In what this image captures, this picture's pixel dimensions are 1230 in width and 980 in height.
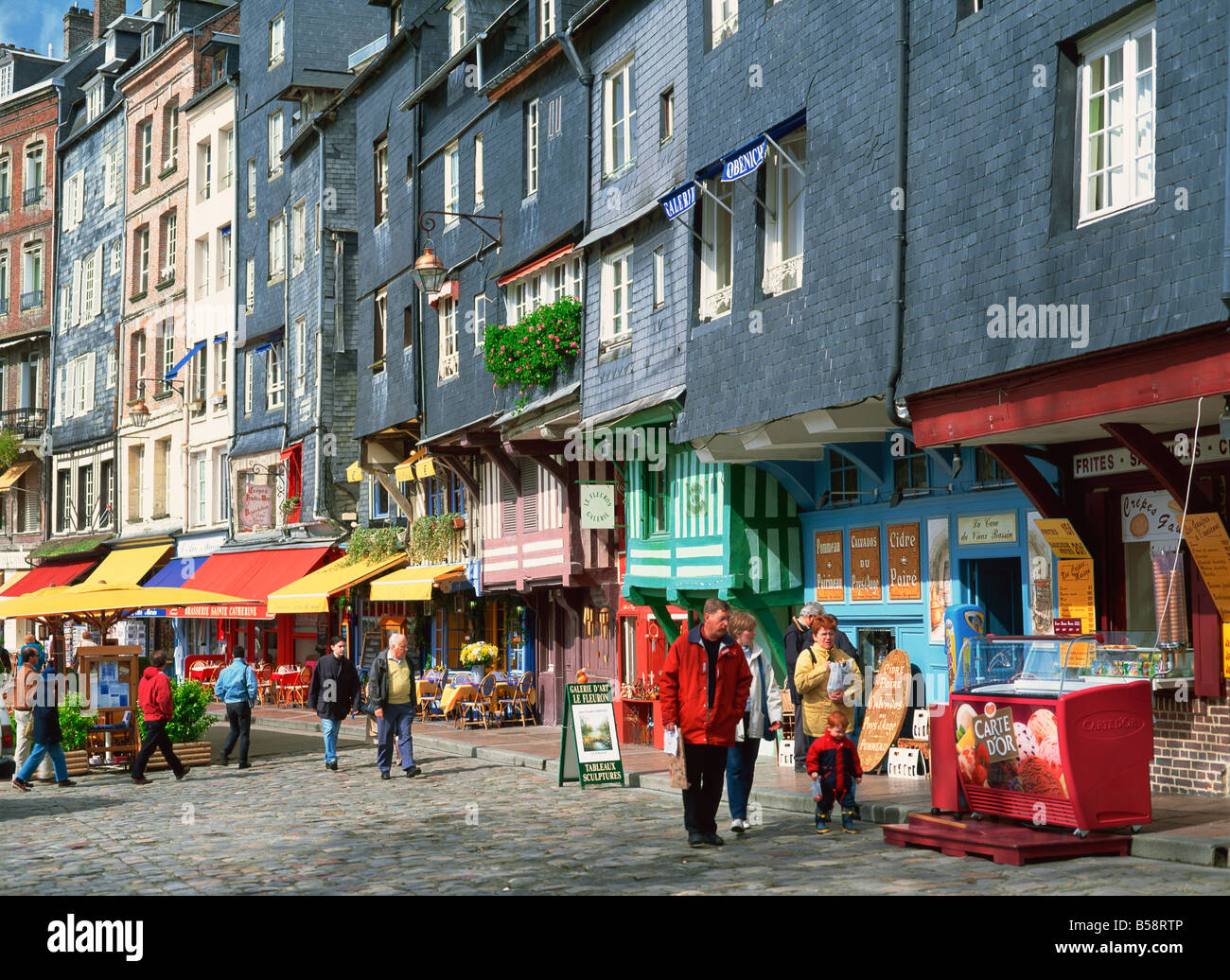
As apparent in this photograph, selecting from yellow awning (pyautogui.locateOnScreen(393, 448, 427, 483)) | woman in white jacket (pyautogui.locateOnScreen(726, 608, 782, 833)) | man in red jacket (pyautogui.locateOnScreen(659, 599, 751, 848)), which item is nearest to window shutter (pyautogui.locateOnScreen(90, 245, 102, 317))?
yellow awning (pyautogui.locateOnScreen(393, 448, 427, 483))

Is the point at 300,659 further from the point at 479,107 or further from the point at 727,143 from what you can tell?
the point at 727,143

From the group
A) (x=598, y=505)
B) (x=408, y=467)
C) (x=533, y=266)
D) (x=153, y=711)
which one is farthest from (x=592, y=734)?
(x=408, y=467)

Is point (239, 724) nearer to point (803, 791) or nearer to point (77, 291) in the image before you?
point (803, 791)

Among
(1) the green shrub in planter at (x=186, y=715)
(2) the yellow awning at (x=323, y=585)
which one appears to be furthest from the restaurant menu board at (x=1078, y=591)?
(2) the yellow awning at (x=323, y=585)

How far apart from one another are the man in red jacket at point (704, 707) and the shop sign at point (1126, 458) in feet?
12.8

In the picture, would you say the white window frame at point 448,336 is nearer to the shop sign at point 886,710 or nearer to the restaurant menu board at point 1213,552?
the shop sign at point 886,710

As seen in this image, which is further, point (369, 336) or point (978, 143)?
point (369, 336)

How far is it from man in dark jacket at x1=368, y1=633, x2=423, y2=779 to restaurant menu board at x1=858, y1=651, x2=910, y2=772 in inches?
201

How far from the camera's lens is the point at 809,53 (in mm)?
15414

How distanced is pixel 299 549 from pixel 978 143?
76.3ft

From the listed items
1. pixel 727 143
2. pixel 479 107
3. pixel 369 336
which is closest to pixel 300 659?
pixel 369 336

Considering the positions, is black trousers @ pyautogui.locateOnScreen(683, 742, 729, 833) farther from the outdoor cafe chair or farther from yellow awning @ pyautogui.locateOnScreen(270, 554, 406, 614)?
yellow awning @ pyautogui.locateOnScreen(270, 554, 406, 614)

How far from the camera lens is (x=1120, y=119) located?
11562 millimetres
